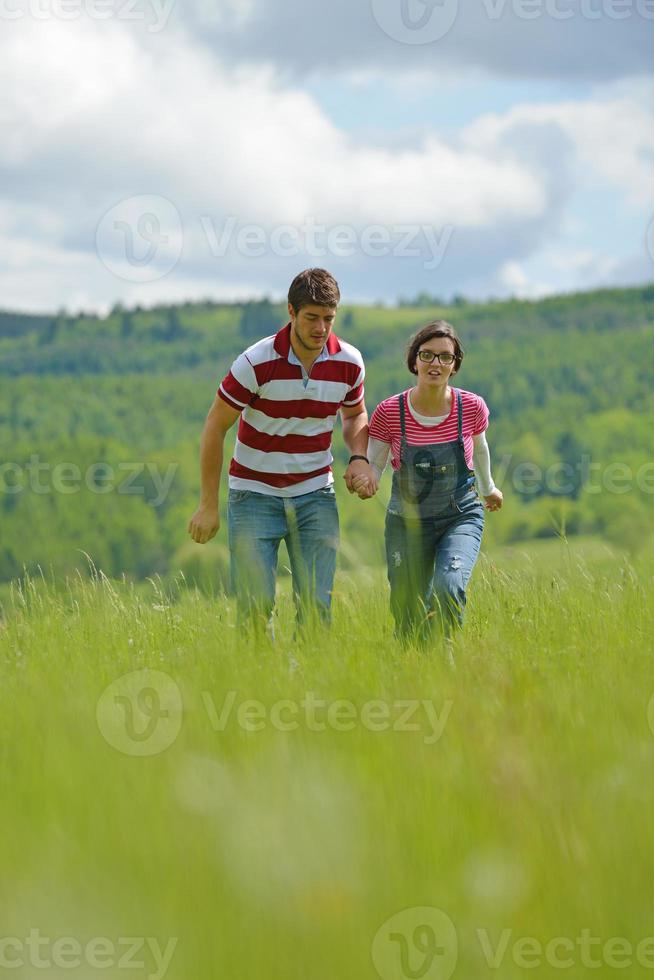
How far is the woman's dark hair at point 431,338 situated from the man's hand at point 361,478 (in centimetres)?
49

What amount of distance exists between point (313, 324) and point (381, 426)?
67 cm

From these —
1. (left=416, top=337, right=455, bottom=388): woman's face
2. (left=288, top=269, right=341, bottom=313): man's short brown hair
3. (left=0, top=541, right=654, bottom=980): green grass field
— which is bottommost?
(left=0, top=541, right=654, bottom=980): green grass field

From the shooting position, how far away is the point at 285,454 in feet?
16.8

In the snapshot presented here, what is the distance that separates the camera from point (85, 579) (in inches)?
230

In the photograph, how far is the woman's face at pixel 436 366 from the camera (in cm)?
508

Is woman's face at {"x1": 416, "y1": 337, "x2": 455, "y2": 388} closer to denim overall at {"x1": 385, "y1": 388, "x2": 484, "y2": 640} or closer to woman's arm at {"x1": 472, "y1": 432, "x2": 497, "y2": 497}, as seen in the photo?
denim overall at {"x1": 385, "y1": 388, "x2": 484, "y2": 640}

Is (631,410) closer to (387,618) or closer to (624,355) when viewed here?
(624,355)

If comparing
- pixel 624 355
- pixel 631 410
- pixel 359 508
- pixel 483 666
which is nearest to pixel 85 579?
pixel 483 666

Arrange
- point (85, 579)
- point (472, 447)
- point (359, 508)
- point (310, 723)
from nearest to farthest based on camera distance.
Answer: point (310, 723)
point (472, 447)
point (85, 579)
point (359, 508)

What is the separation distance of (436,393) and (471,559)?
787mm

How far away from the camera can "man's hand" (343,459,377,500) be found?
16.7 ft
